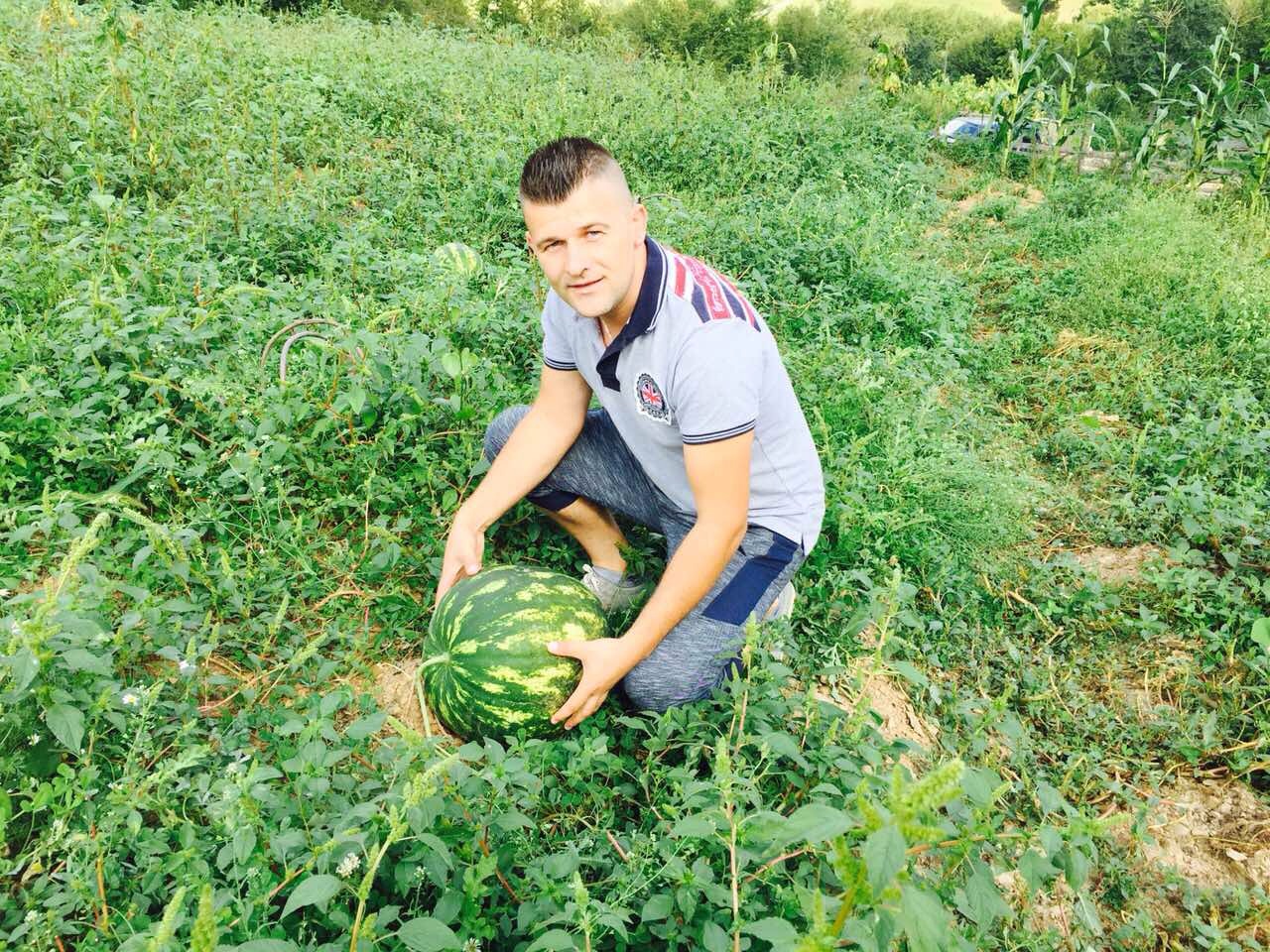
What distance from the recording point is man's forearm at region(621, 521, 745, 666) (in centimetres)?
266

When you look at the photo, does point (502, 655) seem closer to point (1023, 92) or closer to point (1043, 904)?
point (1043, 904)

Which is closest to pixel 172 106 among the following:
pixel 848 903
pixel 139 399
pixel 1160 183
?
pixel 139 399

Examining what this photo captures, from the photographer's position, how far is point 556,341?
10.5 ft

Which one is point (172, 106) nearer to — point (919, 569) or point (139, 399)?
point (139, 399)

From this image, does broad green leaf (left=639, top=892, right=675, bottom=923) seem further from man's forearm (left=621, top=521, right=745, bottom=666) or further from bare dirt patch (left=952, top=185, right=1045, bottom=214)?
bare dirt patch (left=952, top=185, right=1045, bottom=214)

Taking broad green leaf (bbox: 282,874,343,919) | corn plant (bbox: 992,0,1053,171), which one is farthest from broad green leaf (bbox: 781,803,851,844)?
corn plant (bbox: 992,0,1053,171)

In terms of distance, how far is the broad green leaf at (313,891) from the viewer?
1599mm

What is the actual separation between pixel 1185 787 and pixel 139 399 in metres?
4.39

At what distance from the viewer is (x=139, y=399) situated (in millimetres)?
3498

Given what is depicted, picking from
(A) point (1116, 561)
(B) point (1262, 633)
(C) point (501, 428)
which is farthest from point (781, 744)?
(A) point (1116, 561)

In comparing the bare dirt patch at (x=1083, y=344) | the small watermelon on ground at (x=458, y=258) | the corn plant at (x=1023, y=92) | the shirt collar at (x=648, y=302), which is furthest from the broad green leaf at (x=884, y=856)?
the corn plant at (x=1023, y=92)

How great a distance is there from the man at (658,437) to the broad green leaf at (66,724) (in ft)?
3.82

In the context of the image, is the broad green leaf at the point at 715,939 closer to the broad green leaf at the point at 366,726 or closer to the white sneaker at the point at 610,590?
the broad green leaf at the point at 366,726

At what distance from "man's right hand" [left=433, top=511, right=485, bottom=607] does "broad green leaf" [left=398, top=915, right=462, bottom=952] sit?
1471mm
